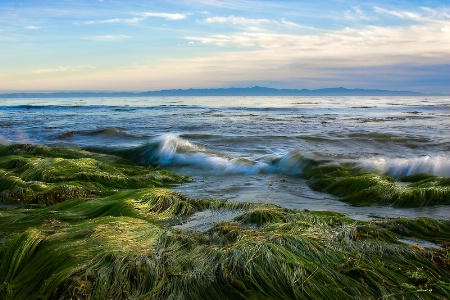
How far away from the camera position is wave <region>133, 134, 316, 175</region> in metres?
9.91

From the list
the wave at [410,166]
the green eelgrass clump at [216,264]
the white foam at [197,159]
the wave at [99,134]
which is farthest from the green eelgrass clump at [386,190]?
the wave at [99,134]

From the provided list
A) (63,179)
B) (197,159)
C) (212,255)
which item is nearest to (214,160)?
(197,159)

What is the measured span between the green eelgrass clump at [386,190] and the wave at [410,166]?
1063 millimetres

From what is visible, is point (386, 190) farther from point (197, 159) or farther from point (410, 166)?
point (197, 159)

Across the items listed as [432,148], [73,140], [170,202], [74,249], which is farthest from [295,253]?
[73,140]

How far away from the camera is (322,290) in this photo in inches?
120

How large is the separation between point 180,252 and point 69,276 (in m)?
0.93

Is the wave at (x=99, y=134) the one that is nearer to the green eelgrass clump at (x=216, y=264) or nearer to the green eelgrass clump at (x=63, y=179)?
the green eelgrass clump at (x=63, y=179)

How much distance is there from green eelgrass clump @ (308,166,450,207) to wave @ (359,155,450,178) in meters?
1.06

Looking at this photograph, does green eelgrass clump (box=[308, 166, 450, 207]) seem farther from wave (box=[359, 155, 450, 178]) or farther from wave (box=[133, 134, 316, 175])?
wave (box=[133, 134, 316, 175])

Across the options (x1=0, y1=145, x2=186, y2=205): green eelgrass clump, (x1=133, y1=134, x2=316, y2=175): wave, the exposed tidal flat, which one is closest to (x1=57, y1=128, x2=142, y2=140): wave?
(x1=133, y1=134, x2=316, y2=175): wave

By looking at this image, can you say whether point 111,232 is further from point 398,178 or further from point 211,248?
point 398,178

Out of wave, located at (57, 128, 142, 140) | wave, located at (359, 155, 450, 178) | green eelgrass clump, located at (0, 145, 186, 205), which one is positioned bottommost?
wave, located at (57, 128, 142, 140)

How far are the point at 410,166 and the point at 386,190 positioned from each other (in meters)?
3.30
